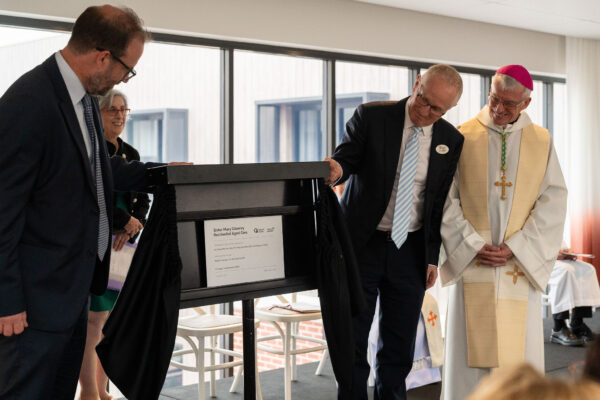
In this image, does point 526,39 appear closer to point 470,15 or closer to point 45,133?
point 470,15

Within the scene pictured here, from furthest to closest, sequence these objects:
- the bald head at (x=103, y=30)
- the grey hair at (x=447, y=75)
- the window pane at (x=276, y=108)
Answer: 1. the window pane at (x=276, y=108)
2. the grey hair at (x=447, y=75)
3. the bald head at (x=103, y=30)

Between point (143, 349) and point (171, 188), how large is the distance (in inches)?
17.7

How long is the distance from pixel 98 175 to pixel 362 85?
165 inches

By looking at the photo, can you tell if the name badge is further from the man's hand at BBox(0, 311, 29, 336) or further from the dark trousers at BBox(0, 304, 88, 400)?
the man's hand at BBox(0, 311, 29, 336)

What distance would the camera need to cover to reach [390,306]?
10.1 ft

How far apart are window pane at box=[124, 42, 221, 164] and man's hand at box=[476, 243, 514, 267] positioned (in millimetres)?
2348

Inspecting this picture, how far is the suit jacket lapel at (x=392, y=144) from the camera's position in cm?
298

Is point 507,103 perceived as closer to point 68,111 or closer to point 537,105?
point 68,111

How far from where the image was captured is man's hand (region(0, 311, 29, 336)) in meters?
1.92

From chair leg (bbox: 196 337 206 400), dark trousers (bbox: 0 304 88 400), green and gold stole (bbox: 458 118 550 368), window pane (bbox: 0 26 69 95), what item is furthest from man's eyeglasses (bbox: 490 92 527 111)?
window pane (bbox: 0 26 69 95)

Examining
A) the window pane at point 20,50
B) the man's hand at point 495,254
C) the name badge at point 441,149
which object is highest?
the window pane at point 20,50

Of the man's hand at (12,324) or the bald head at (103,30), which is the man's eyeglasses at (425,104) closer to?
the bald head at (103,30)

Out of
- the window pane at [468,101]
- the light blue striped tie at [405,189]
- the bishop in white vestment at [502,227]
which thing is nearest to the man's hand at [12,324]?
the light blue striped tie at [405,189]

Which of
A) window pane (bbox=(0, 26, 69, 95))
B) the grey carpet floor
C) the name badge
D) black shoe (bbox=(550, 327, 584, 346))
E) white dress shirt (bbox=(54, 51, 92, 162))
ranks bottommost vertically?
the grey carpet floor
